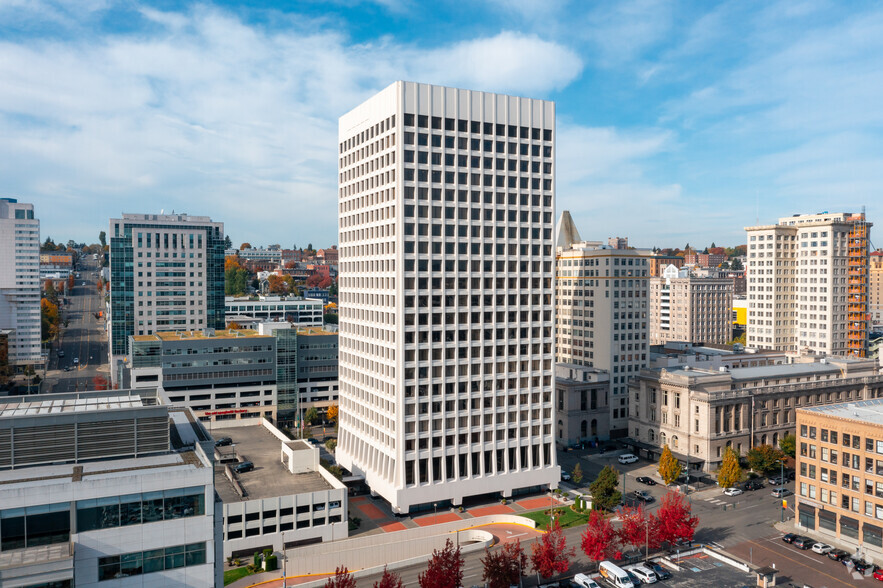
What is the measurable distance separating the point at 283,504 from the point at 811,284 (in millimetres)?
146827

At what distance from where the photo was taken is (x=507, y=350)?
9681cm

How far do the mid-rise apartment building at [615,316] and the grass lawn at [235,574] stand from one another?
84.3 meters

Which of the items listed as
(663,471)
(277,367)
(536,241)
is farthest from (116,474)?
(277,367)

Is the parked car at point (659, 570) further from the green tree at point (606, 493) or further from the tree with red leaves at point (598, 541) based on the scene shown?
the green tree at point (606, 493)

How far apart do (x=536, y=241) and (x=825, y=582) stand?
55414mm

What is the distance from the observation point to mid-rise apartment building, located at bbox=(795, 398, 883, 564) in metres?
76.6

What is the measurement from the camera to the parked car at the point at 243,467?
92.8 m

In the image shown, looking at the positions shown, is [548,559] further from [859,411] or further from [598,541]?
[859,411]

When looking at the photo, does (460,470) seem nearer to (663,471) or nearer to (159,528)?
(663,471)

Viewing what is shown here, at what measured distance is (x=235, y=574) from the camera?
73875 mm

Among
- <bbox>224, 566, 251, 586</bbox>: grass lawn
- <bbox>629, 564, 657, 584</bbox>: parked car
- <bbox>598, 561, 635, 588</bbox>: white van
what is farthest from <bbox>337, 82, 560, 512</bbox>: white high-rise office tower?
<bbox>629, 564, 657, 584</bbox>: parked car

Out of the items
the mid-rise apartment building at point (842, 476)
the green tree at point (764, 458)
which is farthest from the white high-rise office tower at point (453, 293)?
the green tree at point (764, 458)

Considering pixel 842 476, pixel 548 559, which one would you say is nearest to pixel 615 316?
pixel 842 476

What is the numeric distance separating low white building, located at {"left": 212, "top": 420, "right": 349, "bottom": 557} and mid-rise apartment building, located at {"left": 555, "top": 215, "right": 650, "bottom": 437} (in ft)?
230
